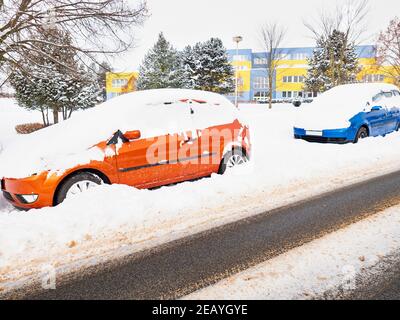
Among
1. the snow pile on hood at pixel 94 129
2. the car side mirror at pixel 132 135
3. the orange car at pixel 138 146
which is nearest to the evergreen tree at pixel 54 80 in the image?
the snow pile on hood at pixel 94 129

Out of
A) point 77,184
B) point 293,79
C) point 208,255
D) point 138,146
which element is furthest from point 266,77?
point 208,255

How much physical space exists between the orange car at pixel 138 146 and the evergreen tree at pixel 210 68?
1149 inches

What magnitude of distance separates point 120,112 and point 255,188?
2692 mm

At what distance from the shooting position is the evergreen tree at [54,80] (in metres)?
10.1

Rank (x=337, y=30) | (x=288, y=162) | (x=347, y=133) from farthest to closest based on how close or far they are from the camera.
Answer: (x=337, y=30) → (x=347, y=133) → (x=288, y=162)

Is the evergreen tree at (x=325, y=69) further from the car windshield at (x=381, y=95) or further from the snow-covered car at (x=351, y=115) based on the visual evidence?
the snow-covered car at (x=351, y=115)

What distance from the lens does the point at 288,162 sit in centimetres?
670

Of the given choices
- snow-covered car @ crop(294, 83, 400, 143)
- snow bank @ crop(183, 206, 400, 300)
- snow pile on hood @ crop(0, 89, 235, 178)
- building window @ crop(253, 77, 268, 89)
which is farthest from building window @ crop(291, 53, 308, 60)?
snow bank @ crop(183, 206, 400, 300)

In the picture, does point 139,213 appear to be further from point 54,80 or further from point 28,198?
point 54,80

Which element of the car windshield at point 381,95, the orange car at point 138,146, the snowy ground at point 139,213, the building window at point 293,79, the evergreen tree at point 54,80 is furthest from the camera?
the building window at point 293,79

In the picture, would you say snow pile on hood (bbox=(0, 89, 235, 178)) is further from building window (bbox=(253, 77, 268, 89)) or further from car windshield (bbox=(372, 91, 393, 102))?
building window (bbox=(253, 77, 268, 89))

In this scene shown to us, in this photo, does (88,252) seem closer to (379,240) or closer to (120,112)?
(120,112)

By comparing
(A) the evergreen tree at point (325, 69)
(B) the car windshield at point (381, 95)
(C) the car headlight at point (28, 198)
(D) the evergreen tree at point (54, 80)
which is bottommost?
(C) the car headlight at point (28, 198)
